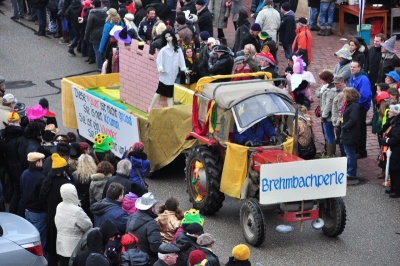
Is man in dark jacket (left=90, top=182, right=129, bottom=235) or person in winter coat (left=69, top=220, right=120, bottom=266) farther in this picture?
man in dark jacket (left=90, top=182, right=129, bottom=235)

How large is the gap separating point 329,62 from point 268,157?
9.22m

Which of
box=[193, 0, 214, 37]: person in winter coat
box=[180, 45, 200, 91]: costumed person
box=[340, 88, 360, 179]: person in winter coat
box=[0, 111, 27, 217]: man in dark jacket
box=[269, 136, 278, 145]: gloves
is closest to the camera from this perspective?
box=[0, 111, 27, 217]: man in dark jacket

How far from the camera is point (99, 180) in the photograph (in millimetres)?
12891

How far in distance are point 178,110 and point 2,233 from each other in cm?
527

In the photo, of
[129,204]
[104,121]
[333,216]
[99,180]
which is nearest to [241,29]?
[104,121]

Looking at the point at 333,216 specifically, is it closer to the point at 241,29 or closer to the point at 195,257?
the point at 195,257

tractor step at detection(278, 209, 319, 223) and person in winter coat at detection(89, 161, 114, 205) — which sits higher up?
person in winter coat at detection(89, 161, 114, 205)

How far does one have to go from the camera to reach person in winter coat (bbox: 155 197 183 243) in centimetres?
1198

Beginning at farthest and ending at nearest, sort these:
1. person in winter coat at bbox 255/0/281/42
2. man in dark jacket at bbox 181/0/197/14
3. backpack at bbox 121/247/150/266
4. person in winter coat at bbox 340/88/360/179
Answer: man in dark jacket at bbox 181/0/197/14
person in winter coat at bbox 255/0/281/42
person in winter coat at bbox 340/88/360/179
backpack at bbox 121/247/150/266

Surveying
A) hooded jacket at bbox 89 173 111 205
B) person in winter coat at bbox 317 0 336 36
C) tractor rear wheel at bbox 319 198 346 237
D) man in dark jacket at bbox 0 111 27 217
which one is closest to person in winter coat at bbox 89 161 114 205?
hooded jacket at bbox 89 173 111 205

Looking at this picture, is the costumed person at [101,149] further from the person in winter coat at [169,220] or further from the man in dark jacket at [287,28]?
the man in dark jacket at [287,28]

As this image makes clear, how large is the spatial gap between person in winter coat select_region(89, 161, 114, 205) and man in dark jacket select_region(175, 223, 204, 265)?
210cm

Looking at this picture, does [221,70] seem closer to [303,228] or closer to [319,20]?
[303,228]

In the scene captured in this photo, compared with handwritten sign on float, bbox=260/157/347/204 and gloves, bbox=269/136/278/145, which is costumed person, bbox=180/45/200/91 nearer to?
gloves, bbox=269/136/278/145
